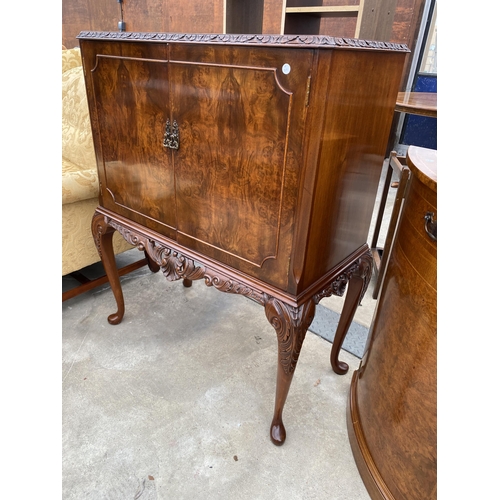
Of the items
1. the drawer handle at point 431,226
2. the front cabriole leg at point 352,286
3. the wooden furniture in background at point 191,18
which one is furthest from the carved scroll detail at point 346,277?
the wooden furniture in background at point 191,18

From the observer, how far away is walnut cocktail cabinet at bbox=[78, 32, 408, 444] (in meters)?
0.91

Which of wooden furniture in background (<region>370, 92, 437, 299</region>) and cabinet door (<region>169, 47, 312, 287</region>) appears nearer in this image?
cabinet door (<region>169, 47, 312, 287</region>)

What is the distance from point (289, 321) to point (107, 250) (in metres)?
1.05

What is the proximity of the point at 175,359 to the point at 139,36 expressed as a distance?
131 centimetres

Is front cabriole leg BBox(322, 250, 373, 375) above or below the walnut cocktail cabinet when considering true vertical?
below

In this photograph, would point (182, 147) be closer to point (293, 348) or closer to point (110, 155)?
point (110, 155)

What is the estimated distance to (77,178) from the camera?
6.02 ft

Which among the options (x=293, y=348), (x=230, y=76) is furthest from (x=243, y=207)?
(x=293, y=348)

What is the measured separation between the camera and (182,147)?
3.93 ft

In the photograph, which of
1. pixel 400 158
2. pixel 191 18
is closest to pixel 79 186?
pixel 400 158

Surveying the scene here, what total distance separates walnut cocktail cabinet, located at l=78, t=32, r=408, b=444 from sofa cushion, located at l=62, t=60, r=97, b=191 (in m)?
0.73

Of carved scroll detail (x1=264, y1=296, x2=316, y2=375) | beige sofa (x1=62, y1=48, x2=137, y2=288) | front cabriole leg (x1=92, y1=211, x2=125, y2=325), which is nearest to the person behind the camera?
carved scroll detail (x1=264, y1=296, x2=316, y2=375)

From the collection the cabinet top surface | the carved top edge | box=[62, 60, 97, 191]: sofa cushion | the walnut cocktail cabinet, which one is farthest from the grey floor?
the carved top edge

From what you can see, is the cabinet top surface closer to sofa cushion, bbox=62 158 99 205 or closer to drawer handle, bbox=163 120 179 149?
drawer handle, bbox=163 120 179 149
